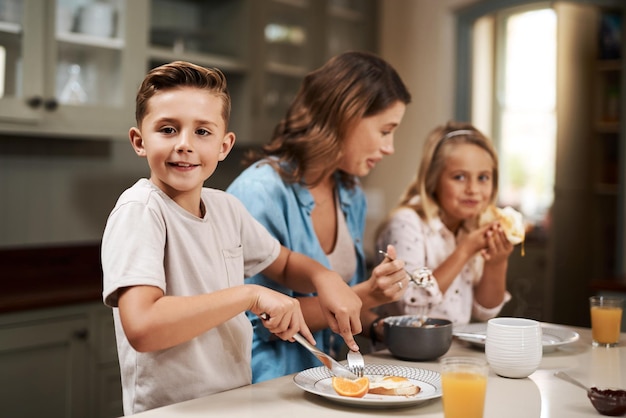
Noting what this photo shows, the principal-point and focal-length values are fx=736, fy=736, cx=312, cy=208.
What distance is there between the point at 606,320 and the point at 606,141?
2183 millimetres

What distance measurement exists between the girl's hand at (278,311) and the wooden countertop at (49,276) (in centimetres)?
158

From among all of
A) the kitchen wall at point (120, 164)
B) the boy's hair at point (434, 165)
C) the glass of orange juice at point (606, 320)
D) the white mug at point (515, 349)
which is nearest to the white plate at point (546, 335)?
the glass of orange juice at point (606, 320)

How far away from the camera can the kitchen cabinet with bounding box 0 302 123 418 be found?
2.52 meters

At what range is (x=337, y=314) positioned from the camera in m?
1.43

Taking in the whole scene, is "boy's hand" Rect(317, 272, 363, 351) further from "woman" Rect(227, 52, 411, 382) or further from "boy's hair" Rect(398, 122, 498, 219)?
"boy's hair" Rect(398, 122, 498, 219)

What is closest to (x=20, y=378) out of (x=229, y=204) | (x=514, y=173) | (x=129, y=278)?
(x=229, y=204)

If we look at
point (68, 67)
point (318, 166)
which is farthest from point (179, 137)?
point (68, 67)

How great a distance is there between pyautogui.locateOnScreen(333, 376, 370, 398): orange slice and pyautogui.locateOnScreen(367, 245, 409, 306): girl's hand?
33 cm

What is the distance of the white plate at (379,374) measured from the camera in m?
1.17

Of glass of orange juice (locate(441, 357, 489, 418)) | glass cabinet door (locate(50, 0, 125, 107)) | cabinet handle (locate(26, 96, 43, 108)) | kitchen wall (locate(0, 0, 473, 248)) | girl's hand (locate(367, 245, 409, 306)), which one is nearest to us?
glass of orange juice (locate(441, 357, 489, 418))

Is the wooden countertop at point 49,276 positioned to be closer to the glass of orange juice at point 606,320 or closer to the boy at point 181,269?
the boy at point 181,269

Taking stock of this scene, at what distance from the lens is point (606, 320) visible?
1732mm

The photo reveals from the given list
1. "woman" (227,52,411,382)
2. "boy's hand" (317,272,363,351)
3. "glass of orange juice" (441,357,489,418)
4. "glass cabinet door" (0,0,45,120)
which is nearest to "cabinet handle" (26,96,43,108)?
"glass cabinet door" (0,0,45,120)

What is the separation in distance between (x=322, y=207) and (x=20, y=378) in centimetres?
132
